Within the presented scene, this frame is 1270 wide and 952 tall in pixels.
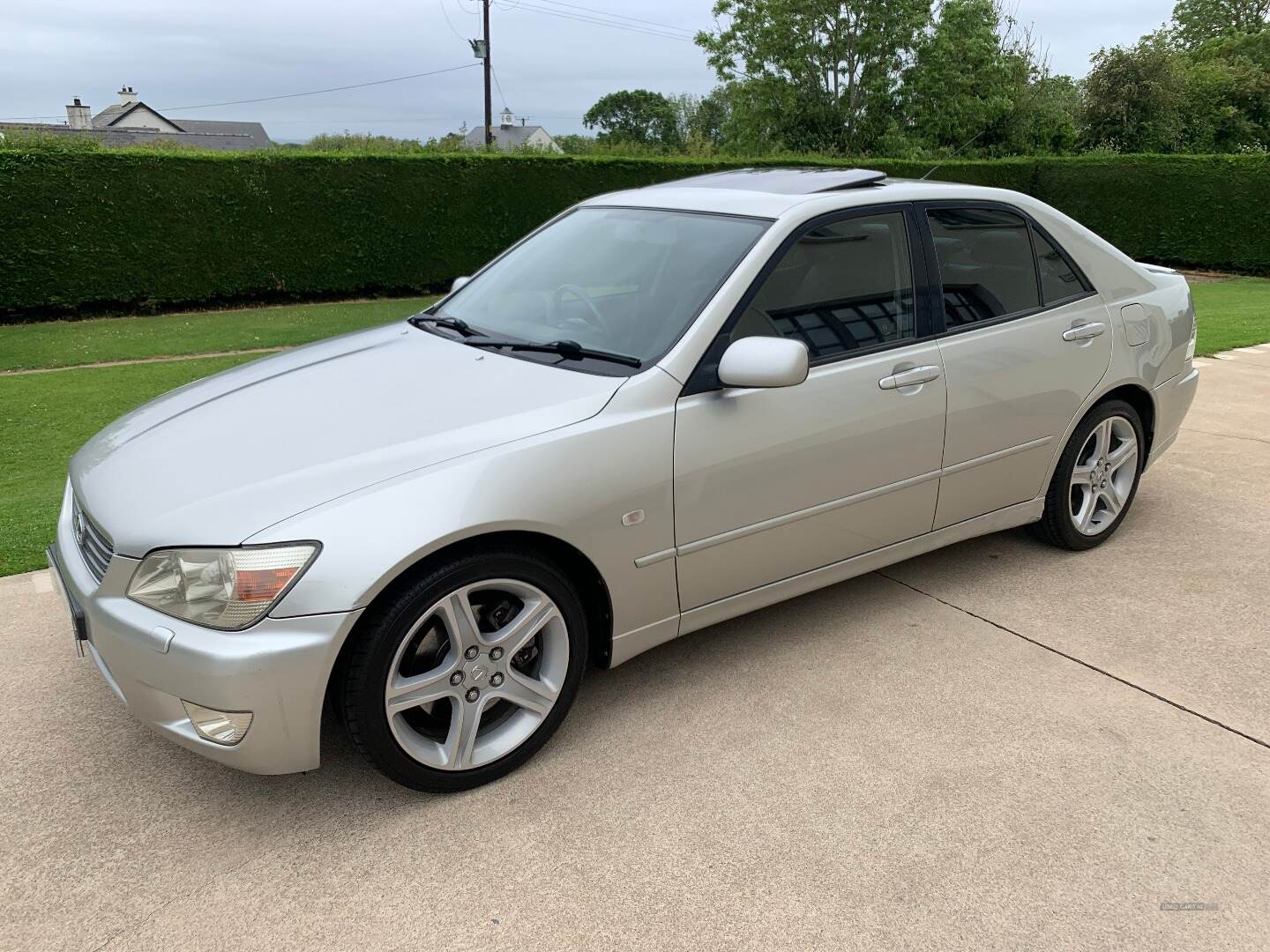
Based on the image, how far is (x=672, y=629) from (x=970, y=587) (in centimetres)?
161

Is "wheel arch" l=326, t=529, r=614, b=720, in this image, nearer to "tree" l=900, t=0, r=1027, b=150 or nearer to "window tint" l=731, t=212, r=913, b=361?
"window tint" l=731, t=212, r=913, b=361

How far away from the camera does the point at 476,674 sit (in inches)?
108

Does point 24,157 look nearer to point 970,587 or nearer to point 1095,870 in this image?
point 970,587

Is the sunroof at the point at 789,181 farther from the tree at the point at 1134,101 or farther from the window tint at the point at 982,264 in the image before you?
the tree at the point at 1134,101

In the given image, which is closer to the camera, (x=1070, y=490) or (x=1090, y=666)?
(x=1090, y=666)

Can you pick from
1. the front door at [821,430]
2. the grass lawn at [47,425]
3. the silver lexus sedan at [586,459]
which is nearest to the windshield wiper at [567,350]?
the silver lexus sedan at [586,459]

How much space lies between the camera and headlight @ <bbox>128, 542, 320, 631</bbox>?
2389mm

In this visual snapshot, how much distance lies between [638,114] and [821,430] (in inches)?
4092

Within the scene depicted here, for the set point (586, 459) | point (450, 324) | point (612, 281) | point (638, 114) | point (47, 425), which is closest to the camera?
point (586, 459)

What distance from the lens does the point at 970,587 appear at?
414 centimetres

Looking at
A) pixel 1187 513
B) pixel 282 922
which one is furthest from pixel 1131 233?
pixel 282 922

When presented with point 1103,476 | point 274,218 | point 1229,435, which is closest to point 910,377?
point 1103,476

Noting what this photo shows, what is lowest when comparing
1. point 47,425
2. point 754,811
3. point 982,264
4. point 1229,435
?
point 47,425

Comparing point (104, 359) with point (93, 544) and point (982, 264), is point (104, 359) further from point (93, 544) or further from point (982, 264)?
point (982, 264)
